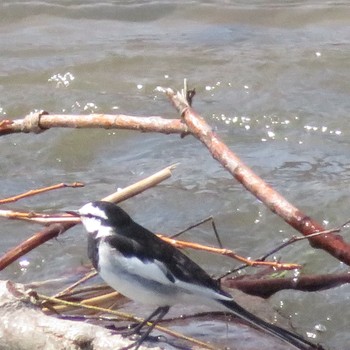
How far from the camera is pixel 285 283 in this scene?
17.5 feet

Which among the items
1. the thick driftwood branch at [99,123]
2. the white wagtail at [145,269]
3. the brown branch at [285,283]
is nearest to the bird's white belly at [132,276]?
the white wagtail at [145,269]

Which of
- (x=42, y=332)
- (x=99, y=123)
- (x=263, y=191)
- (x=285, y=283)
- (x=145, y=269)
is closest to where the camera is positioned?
(x=42, y=332)

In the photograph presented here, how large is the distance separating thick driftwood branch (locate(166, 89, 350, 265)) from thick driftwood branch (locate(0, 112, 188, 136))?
0.32 ft

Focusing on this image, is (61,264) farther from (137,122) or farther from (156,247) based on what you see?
(156,247)

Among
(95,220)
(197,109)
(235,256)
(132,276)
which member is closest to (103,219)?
(95,220)

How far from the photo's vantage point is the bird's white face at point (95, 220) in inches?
177

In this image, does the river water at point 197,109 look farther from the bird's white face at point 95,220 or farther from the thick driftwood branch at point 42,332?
the thick driftwood branch at point 42,332

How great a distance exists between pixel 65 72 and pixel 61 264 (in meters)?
4.11

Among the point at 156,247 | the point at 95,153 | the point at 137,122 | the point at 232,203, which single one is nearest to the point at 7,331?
the point at 156,247

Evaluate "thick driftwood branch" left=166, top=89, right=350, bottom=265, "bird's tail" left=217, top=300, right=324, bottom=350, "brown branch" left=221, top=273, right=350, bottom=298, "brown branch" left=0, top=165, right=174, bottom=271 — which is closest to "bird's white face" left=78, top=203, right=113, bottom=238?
"brown branch" left=0, top=165, right=174, bottom=271

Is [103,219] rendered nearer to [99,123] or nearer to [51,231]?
[51,231]

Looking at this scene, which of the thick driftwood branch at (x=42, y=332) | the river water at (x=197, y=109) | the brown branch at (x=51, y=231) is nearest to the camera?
the thick driftwood branch at (x=42, y=332)

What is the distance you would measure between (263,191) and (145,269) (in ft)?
2.35

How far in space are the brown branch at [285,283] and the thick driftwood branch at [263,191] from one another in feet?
1.48
